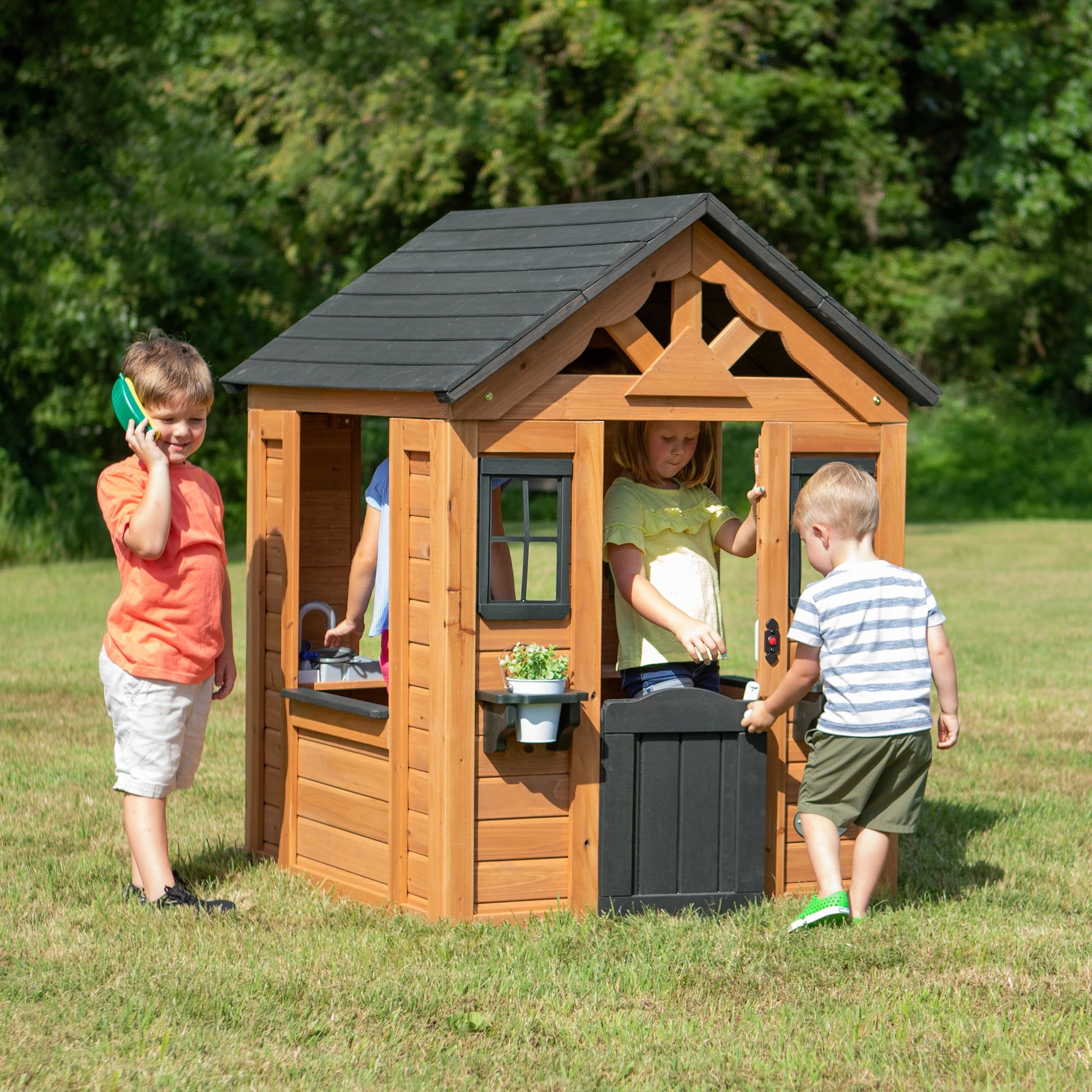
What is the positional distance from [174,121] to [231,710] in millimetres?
11280

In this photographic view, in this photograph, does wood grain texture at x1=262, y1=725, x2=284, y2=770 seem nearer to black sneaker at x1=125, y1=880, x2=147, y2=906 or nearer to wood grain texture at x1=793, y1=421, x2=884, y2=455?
black sneaker at x1=125, y1=880, x2=147, y2=906

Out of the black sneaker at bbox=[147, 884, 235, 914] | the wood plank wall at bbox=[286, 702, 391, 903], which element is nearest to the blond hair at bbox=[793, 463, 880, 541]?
the wood plank wall at bbox=[286, 702, 391, 903]

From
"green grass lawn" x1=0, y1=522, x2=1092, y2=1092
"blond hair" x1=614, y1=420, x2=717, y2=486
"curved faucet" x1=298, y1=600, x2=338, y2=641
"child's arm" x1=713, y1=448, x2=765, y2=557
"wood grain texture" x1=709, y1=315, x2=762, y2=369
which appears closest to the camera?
"green grass lawn" x1=0, y1=522, x2=1092, y2=1092

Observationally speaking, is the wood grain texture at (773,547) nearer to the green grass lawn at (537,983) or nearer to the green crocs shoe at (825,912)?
the green crocs shoe at (825,912)

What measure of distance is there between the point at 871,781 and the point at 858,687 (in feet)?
1.04

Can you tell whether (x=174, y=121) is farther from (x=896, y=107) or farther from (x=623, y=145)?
(x=896, y=107)

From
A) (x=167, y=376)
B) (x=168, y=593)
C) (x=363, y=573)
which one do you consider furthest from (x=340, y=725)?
(x=167, y=376)

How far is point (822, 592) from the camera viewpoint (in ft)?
17.2

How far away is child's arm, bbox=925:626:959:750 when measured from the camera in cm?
525

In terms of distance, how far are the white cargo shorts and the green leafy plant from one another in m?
1.18

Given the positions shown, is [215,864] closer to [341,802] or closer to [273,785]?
[273,785]

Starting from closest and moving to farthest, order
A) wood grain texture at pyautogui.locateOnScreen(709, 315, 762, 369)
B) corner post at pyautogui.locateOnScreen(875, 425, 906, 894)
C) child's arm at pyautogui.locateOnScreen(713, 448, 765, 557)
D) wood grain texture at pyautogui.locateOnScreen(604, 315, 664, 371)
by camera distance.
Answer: wood grain texture at pyautogui.locateOnScreen(604, 315, 664, 371) < wood grain texture at pyautogui.locateOnScreen(709, 315, 762, 369) < child's arm at pyautogui.locateOnScreen(713, 448, 765, 557) < corner post at pyautogui.locateOnScreen(875, 425, 906, 894)

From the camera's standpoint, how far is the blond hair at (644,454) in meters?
6.05

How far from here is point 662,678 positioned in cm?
577
